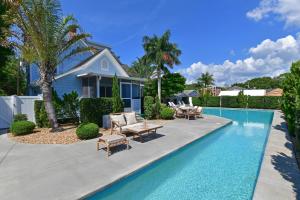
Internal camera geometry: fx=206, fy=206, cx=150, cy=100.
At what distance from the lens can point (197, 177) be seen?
22.8 feet

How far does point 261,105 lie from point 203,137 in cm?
2805

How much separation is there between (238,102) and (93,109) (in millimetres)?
31313

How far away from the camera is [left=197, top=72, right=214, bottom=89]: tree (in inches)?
2131

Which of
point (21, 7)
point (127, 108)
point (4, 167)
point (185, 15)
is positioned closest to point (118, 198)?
point (4, 167)

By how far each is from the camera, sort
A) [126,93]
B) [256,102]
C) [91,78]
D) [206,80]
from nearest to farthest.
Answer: [91,78] < [126,93] < [256,102] < [206,80]

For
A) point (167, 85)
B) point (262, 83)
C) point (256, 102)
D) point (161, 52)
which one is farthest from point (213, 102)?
point (262, 83)

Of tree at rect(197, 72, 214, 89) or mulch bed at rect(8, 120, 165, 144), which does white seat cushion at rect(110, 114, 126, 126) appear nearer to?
mulch bed at rect(8, 120, 165, 144)

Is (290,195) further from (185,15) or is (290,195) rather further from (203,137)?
(185,15)

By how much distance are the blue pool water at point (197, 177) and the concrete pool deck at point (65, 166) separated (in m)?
0.34

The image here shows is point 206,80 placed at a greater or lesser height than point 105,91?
greater

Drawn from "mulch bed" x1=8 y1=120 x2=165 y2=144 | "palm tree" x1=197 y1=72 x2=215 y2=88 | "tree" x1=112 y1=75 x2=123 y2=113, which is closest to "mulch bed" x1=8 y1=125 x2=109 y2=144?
"mulch bed" x1=8 y1=120 x2=165 y2=144

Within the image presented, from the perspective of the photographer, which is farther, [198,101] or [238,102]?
[198,101]

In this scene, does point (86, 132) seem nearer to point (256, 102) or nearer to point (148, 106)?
point (148, 106)

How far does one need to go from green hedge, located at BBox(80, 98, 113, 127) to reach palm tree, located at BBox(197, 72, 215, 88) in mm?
43725
